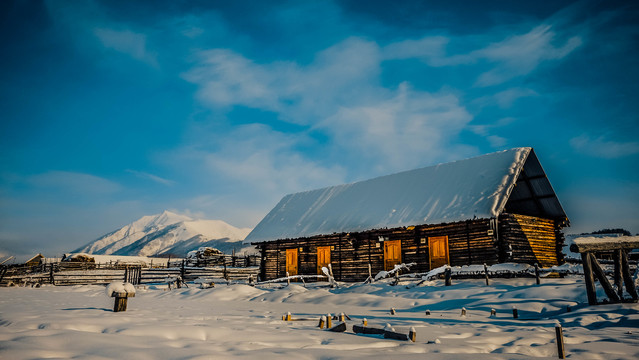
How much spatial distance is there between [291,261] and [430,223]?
9253 mm

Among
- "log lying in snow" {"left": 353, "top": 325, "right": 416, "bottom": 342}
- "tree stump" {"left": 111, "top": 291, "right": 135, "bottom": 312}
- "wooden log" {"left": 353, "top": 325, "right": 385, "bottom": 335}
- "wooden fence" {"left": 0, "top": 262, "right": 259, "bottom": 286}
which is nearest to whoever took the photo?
"log lying in snow" {"left": 353, "top": 325, "right": 416, "bottom": 342}

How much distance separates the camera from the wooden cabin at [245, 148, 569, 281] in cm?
1791

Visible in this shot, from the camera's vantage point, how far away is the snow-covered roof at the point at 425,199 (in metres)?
18.2

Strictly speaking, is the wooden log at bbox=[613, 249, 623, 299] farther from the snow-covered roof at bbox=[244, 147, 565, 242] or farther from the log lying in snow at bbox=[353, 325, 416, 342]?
the snow-covered roof at bbox=[244, 147, 565, 242]

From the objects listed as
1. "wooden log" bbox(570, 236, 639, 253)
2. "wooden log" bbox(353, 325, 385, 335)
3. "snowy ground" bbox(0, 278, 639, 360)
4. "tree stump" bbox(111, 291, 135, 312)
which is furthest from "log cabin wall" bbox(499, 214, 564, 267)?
"tree stump" bbox(111, 291, 135, 312)

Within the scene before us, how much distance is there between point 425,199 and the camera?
20.5m

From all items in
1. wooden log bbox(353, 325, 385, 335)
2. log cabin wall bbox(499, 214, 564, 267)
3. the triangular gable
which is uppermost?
the triangular gable

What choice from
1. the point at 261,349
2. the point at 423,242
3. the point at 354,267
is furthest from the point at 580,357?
the point at 354,267

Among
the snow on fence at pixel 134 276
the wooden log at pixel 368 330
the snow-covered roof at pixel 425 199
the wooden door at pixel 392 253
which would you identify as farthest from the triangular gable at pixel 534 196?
the snow on fence at pixel 134 276

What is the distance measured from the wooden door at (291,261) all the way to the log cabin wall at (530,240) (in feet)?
37.6

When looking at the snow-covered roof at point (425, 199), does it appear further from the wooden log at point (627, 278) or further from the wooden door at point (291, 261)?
the wooden log at point (627, 278)

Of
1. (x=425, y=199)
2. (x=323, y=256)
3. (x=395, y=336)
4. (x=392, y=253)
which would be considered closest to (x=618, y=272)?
(x=395, y=336)

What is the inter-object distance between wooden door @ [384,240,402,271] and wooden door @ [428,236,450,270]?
5.18ft

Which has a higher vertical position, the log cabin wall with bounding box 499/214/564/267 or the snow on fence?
the log cabin wall with bounding box 499/214/564/267
